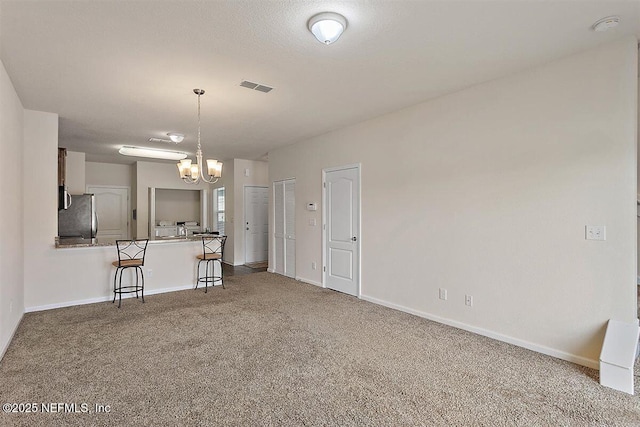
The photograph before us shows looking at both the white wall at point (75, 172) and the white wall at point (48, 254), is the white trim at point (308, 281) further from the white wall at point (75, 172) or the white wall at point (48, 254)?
the white wall at point (75, 172)

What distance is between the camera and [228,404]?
2.21 metres

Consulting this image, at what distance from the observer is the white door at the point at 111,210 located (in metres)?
8.28

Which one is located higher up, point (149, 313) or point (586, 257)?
point (586, 257)

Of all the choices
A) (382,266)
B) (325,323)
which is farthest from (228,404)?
(382,266)

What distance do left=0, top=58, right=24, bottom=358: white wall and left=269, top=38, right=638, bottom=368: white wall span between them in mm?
4080

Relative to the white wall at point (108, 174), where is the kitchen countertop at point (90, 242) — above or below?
below

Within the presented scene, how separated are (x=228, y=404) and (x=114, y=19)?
278 cm

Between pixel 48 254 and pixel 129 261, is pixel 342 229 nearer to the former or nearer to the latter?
pixel 129 261

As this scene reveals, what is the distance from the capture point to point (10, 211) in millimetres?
3303

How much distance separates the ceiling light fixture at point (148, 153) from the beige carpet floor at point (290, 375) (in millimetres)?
3594

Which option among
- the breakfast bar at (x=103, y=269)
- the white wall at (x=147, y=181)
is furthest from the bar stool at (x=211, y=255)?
A: the white wall at (x=147, y=181)

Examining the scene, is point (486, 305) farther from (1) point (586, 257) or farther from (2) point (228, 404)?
(2) point (228, 404)

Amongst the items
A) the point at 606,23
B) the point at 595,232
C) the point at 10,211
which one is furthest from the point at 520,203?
the point at 10,211

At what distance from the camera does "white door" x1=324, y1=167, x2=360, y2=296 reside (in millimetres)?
5020
